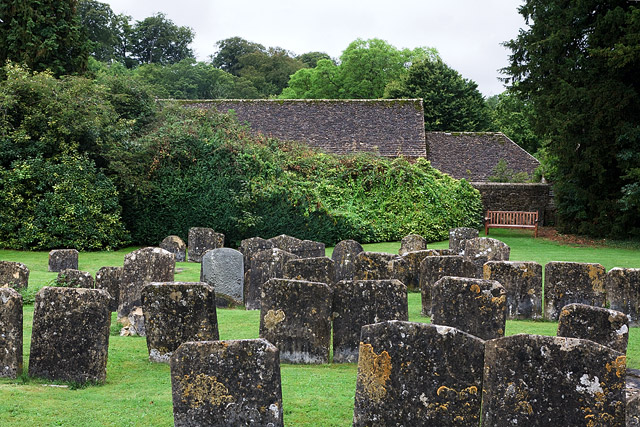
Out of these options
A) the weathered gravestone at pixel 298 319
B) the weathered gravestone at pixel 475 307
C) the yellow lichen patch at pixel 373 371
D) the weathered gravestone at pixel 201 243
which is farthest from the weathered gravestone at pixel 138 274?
the weathered gravestone at pixel 201 243

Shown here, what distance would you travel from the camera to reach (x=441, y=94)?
45.4m

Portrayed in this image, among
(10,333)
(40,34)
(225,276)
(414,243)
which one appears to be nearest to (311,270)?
(225,276)

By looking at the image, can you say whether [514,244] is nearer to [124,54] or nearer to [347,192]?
[347,192]

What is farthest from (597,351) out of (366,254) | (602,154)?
(602,154)

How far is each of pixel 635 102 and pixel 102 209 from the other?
65.7 feet

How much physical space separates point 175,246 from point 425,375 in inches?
599

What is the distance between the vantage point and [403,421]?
5512mm

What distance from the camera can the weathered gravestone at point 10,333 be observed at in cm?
724

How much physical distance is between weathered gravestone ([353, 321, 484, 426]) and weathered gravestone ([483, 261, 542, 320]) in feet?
21.4

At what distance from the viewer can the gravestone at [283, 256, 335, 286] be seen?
36.6ft

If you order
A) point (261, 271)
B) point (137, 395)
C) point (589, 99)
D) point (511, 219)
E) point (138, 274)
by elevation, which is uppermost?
point (589, 99)

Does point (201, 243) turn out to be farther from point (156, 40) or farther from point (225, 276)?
point (156, 40)

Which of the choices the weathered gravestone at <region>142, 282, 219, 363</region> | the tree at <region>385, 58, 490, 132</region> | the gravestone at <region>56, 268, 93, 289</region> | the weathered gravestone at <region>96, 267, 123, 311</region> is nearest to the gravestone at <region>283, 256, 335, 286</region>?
the weathered gravestone at <region>96, 267, 123, 311</region>

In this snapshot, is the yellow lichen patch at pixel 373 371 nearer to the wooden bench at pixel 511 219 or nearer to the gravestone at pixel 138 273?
the gravestone at pixel 138 273
